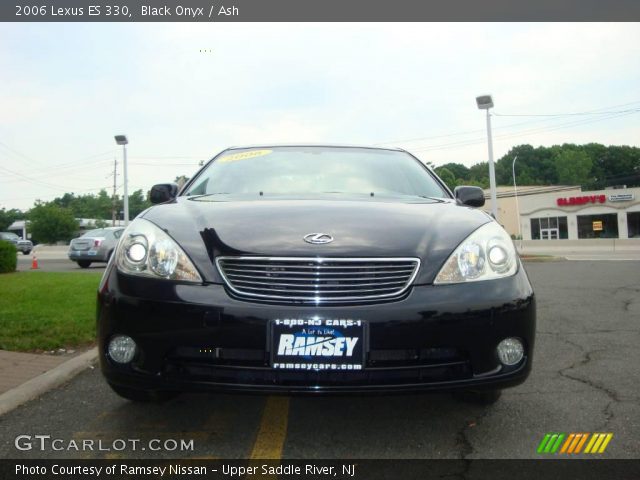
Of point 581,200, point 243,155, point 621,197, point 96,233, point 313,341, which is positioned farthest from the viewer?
point 581,200

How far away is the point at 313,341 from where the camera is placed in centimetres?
220

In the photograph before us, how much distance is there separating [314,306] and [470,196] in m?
1.64

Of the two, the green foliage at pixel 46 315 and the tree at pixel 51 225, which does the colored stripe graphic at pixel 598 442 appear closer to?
the green foliage at pixel 46 315

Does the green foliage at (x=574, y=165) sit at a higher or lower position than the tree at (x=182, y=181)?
higher

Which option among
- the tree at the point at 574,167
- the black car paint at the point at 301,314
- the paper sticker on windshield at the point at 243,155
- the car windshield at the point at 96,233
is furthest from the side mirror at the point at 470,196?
the tree at the point at 574,167

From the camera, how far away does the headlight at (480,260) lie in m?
2.40

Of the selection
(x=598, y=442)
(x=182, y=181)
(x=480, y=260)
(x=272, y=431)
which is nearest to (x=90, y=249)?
(x=182, y=181)

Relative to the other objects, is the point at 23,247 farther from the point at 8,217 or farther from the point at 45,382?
the point at 8,217

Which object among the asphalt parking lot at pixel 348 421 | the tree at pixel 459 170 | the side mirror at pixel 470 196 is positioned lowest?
the asphalt parking lot at pixel 348 421

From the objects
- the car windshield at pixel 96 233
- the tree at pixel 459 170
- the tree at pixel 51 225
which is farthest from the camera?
the tree at pixel 459 170

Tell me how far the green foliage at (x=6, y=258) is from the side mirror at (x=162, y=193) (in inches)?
380

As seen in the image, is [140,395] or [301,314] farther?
[140,395]

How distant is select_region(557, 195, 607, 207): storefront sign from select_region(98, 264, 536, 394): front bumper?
169 ft

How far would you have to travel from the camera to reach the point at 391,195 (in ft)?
11.1
